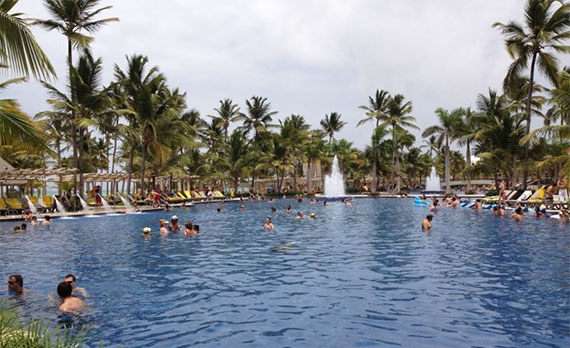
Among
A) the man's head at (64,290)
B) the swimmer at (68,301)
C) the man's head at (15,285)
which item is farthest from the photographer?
the man's head at (15,285)

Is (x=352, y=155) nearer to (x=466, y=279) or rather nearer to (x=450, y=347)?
(x=466, y=279)

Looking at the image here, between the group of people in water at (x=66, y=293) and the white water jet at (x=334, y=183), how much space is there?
50.7 m

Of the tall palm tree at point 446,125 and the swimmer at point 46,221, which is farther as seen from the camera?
the tall palm tree at point 446,125

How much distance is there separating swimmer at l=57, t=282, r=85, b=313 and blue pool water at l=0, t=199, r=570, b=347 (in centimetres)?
21

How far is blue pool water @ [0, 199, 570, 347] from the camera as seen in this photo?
6773mm

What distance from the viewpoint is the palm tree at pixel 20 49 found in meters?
5.86

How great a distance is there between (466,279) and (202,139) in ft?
174

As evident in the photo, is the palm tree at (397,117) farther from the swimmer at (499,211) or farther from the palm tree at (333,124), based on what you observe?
the swimmer at (499,211)

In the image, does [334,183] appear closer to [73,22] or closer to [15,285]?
Result: [73,22]

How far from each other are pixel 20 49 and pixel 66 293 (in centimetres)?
461

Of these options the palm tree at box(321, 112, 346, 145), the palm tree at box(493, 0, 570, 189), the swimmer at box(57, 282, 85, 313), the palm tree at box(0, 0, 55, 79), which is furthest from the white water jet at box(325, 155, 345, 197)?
the palm tree at box(0, 0, 55, 79)

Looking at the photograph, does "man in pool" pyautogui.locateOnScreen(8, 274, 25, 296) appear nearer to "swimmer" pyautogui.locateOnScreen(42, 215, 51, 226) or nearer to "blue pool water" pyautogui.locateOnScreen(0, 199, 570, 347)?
"blue pool water" pyautogui.locateOnScreen(0, 199, 570, 347)

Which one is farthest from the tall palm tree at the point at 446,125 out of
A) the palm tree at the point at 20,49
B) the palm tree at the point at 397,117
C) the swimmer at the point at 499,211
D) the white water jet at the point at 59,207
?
the palm tree at the point at 20,49

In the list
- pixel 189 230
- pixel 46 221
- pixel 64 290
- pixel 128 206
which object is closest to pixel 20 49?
pixel 64 290
